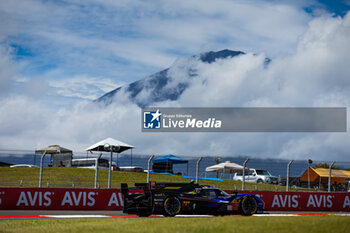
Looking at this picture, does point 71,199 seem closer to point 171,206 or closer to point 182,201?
point 171,206

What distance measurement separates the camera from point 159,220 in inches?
518

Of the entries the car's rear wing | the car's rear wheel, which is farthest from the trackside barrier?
the car's rear wheel

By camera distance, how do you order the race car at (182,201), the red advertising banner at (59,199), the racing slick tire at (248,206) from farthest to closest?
the red advertising banner at (59,199)
the racing slick tire at (248,206)
the race car at (182,201)

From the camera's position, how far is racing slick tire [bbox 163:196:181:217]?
15086 millimetres

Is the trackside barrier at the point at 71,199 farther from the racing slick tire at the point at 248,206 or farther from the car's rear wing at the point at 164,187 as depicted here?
the racing slick tire at the point at 248,206

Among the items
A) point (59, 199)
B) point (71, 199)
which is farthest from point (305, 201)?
point (59, 199)

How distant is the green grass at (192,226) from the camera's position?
10.6 meters

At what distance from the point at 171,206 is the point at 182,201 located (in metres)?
0.38

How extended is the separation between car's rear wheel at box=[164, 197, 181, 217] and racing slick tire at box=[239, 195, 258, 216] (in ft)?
7.04

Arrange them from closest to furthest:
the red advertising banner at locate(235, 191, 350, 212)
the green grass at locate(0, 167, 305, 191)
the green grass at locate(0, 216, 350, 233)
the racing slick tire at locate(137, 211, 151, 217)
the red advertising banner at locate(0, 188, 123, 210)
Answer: the green grass at locate(0, 216, 350, 233) → the racing slick tire at locate(137, 211, 151, 217) → the red advertising banner at locate(0, 188, 123, 210) → the red advertising banner at locate(235, 191, 350, 212) → the green grass at locate(0, 167, 305, 191)

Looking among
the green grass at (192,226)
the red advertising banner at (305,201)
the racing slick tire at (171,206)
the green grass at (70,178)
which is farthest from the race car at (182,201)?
the green grass at (70,178)

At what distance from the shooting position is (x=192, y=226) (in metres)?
11.5

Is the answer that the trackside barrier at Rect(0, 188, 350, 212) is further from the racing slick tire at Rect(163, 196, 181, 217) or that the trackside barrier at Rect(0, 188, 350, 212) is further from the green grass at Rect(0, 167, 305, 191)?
the racing slick tire at Rect(163, 196, 181, 217)

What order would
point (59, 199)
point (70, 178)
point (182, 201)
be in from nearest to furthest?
point (182, 201) → point (59, 199) → point (70, 178)
